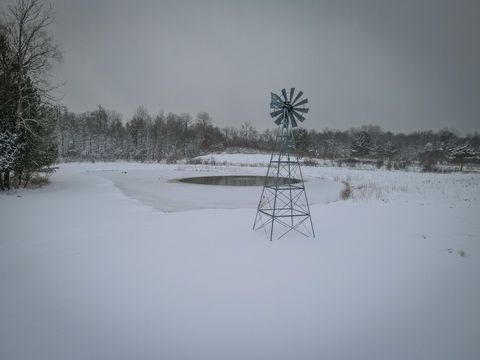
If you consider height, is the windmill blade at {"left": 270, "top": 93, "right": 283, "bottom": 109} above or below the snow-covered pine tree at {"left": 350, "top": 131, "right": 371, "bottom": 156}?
below

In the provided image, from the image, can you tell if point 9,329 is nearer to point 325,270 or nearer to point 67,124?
point 325,270

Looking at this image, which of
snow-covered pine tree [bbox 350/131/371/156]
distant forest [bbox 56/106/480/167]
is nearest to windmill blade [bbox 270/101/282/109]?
distant forest [bbox 56/106/480/167]

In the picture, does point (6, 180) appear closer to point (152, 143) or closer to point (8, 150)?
point (8, 150)

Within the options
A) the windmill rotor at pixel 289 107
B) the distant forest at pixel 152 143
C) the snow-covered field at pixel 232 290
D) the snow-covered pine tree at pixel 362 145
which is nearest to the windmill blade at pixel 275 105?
the windmill rotor at pixel 289 107

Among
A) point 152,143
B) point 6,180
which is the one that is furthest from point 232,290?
point 152,143

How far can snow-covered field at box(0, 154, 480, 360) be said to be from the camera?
303 cm

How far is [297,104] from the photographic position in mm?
6609

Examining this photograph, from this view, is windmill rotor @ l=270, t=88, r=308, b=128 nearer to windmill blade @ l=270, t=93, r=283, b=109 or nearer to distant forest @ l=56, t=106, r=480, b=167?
windmill blade @ l=270, t=93, r=283, b=109

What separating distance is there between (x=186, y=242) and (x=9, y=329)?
134 inches

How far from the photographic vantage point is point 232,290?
404 centimetres

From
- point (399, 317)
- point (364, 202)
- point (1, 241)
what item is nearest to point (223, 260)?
point (399, 317)

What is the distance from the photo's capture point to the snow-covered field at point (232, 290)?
303cm

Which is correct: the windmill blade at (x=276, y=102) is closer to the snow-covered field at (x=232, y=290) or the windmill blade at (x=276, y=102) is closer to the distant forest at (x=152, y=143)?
the snow-covered field at (x=232, y=290)

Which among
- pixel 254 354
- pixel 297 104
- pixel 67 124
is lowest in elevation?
pixel 254 354
